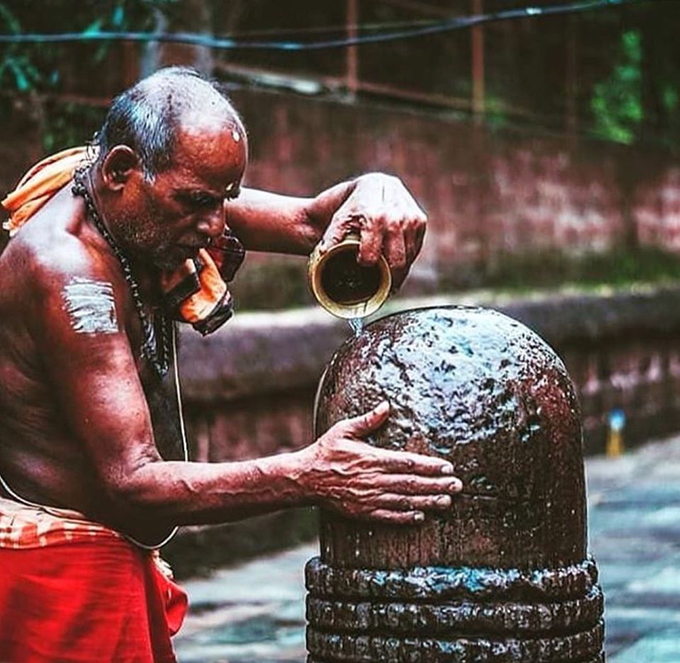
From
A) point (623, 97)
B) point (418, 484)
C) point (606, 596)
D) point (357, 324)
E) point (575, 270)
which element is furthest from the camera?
point (623, 97)

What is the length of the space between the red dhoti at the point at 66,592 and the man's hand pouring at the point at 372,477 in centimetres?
51

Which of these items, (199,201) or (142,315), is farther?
(142,315)

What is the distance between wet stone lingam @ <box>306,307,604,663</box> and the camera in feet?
10.1

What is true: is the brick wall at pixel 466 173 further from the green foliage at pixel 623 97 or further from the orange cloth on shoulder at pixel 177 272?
the orange cloth on shoulder at pixel 177 272

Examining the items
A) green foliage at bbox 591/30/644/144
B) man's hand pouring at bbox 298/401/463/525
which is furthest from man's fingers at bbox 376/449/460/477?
green foliage at bbox 591/30/644/144

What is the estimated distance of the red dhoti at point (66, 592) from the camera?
3.32 metres

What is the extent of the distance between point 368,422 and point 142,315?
0.61 meters

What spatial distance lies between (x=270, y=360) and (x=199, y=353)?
0.60 metres

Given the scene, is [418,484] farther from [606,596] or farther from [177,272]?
[606,596]

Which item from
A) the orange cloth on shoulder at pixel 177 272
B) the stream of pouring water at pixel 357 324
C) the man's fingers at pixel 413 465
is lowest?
the man's fingers at pixel 413 465

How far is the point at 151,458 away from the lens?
316cm

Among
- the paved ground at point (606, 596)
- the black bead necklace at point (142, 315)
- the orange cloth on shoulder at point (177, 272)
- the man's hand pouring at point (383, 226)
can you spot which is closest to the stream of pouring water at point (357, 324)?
the man's hand pouring at point (383, 226)

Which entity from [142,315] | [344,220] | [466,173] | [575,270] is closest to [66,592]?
[142,315]

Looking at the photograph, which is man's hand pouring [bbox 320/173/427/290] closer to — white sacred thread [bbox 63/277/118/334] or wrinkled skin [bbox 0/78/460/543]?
wrinkled skin [bbox 0/78/460/543]
